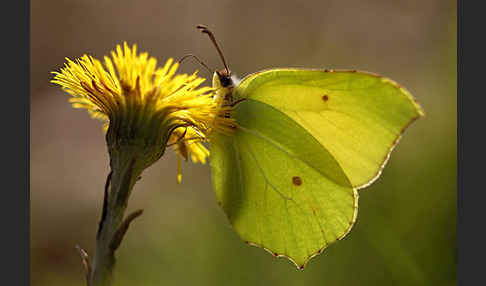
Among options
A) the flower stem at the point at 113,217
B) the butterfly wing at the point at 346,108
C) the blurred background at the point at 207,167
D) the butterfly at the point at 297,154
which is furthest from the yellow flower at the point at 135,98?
the blurred background at the point at 207,167

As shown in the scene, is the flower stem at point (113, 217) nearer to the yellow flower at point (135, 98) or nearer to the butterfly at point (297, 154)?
the yellow flower at point (135, 98)

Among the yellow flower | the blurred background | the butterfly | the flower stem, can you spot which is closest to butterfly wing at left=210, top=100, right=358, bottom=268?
the butterfly

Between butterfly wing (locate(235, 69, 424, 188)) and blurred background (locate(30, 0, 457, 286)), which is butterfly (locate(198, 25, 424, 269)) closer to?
butterfly wing (locate(235, 69, 424, 188))

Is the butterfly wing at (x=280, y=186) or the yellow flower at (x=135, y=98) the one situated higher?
the yellow flower at (x=135, y=98)

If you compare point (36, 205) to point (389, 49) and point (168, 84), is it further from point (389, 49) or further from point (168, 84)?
point (389, 49)

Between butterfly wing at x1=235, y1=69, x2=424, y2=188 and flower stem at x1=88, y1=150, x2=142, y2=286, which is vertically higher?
butterfly wing at x1=235, y1=69, x2=424, y2=188

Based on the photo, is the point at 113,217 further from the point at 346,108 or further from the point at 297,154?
the point at 346,108

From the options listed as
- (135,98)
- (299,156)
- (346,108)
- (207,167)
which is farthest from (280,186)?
(207,167)
